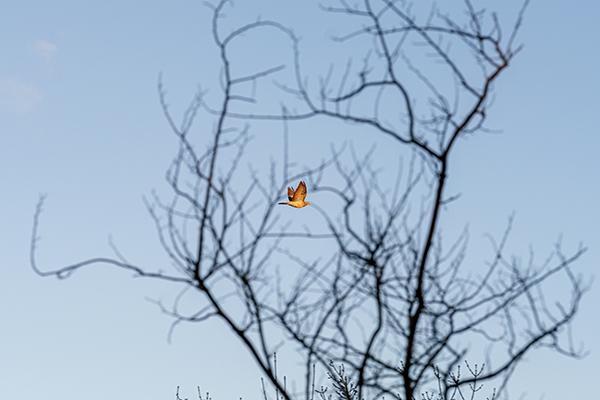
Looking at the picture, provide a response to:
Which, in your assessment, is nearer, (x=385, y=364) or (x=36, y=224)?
(x=36, y=224)

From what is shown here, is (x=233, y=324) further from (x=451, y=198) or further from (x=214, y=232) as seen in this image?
(x=451, y=198)

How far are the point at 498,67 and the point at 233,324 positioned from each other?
2.28 metres

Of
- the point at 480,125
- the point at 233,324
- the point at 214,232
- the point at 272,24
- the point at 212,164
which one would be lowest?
the point at 233,324

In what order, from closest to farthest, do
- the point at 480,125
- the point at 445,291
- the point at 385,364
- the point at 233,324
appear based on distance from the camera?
the point at 233,324, the point at 385,364, the point at 480,125, the point at 445,291

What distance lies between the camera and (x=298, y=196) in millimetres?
4094

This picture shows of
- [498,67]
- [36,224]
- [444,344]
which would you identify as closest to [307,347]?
[444,344]

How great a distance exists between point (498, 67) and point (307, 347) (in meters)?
2.10

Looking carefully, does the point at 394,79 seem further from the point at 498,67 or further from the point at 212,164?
the point at 212,164

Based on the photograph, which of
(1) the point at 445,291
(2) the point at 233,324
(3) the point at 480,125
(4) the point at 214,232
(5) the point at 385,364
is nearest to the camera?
(2) the point at 233,324

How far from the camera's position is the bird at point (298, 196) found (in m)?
3.98

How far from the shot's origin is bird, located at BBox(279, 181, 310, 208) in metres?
3.98

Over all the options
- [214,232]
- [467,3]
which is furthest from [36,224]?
[467,3]

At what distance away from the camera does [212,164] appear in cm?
356

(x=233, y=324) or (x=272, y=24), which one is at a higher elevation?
(x=272, y=24)
